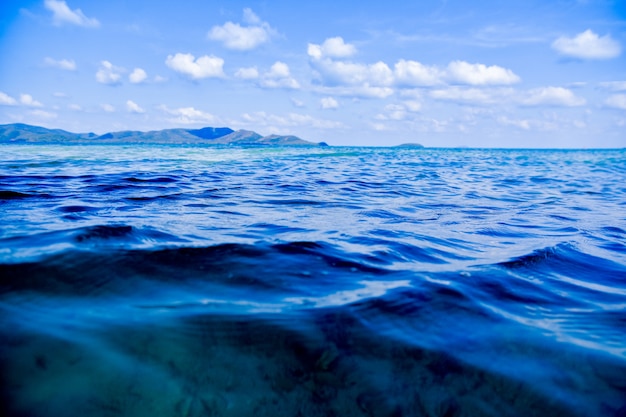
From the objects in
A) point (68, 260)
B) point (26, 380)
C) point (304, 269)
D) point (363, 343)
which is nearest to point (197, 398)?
point (26, 380)

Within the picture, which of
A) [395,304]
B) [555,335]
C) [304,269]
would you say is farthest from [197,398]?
[555,335]

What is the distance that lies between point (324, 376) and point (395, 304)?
955mm

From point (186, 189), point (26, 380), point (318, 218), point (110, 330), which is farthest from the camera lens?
point (186, 189)

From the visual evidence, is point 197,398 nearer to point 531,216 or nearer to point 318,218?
point 318,218

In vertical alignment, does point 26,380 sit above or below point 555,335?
above

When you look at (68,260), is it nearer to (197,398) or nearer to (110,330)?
(110,330)

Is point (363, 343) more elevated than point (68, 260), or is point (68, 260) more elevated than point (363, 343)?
point (68, 260)

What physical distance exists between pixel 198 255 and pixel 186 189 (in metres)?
5.66

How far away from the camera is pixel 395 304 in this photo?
8.75 ft

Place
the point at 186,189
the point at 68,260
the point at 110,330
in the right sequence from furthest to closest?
the point at 186,189 < the point at 68,260 < the point at 110,330

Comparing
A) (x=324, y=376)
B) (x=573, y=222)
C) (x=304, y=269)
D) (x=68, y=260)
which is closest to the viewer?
(x=324, y=376)

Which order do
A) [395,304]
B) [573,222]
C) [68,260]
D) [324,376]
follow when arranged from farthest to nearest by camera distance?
[573,222] < [68,260] < [395,304] < [324,376]

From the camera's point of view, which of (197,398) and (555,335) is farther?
(555,335)

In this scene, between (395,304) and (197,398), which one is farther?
(395,304)
